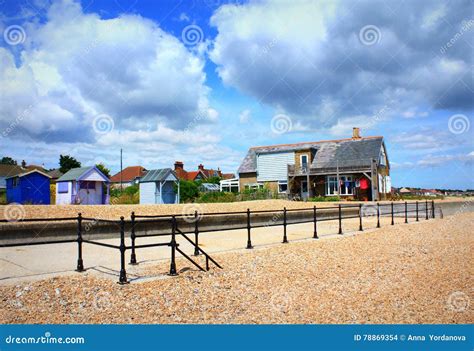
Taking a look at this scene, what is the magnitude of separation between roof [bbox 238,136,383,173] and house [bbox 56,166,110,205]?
19.9 meters

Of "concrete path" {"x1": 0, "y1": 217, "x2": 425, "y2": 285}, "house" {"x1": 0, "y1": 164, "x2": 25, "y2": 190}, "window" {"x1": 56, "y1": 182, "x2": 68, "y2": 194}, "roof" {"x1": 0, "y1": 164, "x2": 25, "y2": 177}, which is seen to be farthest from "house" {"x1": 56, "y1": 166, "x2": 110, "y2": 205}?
"roof" {"x1": 0, "y1": 164, "x2": 25, "y2": 177}

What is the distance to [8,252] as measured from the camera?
1069 cm

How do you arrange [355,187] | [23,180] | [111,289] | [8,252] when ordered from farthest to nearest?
[355,187], [23,180], [8,252], [111,289]

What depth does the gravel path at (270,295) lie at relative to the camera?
5949mm

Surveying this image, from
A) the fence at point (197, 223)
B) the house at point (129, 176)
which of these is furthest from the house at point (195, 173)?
the fence at point (197, 223)

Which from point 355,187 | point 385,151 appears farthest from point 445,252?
point 385,151

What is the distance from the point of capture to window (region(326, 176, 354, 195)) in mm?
38338

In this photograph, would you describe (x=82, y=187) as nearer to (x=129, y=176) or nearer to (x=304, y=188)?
(x=304, y=188)

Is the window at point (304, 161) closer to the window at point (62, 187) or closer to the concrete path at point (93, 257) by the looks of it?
the window at point (62, 187)

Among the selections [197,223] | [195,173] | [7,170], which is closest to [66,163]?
[7,170]

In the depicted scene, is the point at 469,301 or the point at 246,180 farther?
the point at 246,180

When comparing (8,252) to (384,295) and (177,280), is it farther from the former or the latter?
(384,295)

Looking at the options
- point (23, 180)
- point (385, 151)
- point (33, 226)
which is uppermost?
point (385, 151)

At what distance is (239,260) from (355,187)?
30520 mm
